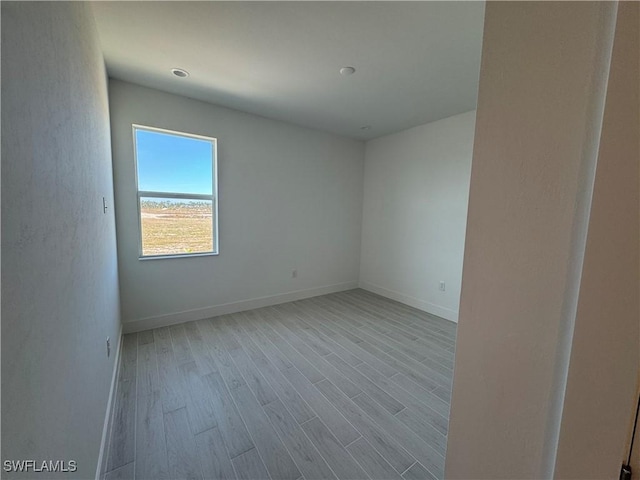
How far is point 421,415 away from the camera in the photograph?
1734mm

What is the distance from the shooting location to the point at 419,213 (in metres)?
3.72

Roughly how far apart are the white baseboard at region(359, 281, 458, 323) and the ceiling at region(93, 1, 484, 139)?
2.56 metres

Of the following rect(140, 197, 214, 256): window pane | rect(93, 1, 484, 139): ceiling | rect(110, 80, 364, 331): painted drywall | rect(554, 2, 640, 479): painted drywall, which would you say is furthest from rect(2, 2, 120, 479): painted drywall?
rect(140, 197, 214, 256): window pane

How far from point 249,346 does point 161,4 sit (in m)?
2.75

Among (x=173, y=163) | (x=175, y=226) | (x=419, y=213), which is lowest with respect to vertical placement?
(x=175, y=226)

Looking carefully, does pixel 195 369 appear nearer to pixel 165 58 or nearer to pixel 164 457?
pixel 164 457

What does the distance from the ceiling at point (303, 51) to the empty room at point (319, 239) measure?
21 mm

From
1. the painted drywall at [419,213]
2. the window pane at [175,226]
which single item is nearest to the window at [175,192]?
the window pane at [175,226]

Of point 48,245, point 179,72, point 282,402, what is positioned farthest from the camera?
point 179,72

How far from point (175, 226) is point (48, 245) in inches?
95.0

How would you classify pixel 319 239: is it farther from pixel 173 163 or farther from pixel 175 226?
pixel 173 163

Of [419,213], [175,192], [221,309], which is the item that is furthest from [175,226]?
[419,213]

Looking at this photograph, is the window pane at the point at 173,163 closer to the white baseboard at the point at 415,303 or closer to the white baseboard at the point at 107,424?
the white baseboard at the point at 107,424

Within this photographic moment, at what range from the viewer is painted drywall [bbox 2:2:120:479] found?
566 mm
